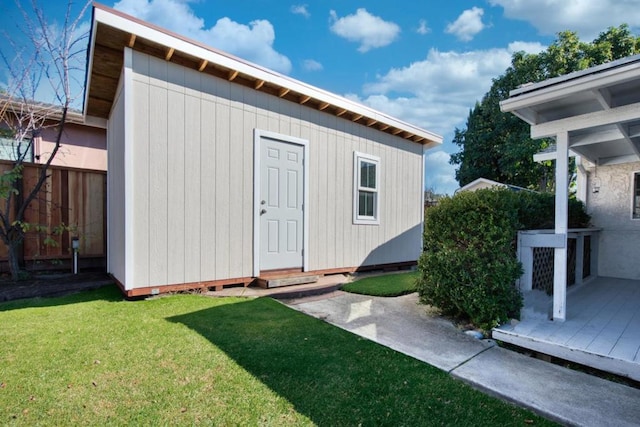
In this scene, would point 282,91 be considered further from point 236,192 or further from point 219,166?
point 236,192

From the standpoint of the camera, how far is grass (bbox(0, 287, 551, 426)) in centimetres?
183

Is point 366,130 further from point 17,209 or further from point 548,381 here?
point 17,209

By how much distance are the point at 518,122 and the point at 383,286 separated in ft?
50.1

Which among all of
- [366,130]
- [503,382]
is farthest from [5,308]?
[366,130]

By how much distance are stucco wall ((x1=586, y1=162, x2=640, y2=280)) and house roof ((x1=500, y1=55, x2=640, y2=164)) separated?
2.99m

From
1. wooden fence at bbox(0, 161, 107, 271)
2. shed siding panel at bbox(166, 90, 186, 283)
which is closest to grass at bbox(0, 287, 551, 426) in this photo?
shed siding panel at bbox(166, 90, 186, 283)

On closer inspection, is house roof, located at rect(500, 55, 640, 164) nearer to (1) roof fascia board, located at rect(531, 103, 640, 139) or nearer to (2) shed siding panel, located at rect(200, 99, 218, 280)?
(1) roof fascia board, located at rect(531, 103, 640, 139)

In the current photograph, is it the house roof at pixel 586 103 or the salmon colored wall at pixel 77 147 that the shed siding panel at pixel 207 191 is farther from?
the salmon colored wall at pixel 77 147

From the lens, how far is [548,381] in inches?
91.2

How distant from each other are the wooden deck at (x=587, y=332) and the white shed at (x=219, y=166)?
3087 mm

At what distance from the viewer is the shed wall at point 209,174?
3.93 meters

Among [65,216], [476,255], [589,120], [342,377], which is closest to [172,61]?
[65,216]

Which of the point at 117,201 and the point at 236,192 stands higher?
the point at 236,192

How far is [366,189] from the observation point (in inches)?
252
